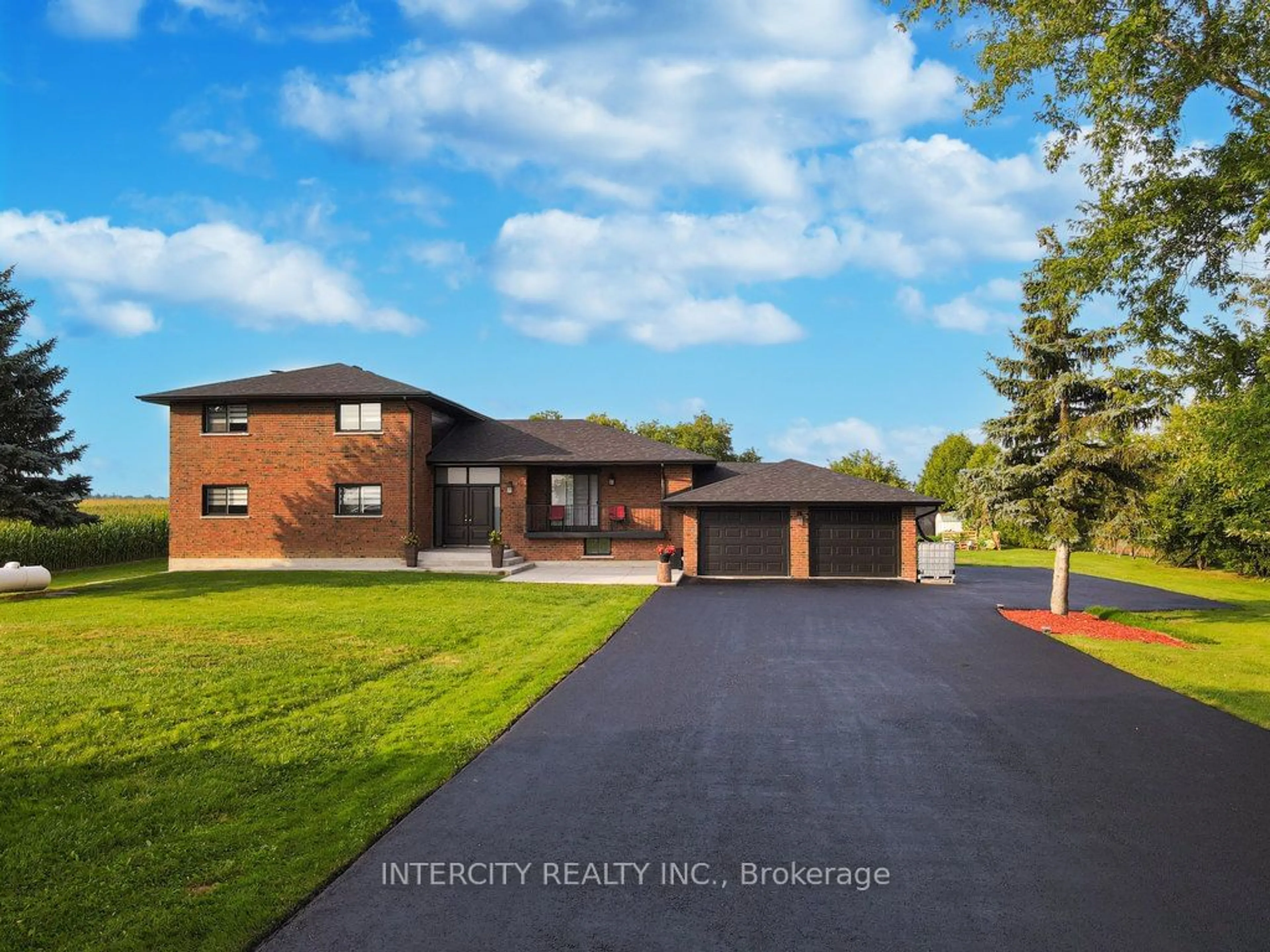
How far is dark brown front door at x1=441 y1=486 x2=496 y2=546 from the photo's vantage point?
1099 inches

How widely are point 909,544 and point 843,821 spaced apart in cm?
2013

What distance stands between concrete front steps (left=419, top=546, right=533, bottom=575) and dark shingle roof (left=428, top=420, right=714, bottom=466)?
3222 mm

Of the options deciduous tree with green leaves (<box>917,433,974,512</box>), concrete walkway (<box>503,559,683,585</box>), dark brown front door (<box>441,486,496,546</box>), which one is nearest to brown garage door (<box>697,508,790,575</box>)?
concrete walkway (<box>503,559,683,585</box>)

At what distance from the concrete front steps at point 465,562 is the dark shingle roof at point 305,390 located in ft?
17.4

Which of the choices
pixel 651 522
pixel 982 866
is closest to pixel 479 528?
pixel 651 522

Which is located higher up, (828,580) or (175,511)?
(175,511)

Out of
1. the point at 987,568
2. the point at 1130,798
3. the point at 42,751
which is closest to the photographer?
the point at 1130,798

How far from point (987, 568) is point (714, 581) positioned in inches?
529

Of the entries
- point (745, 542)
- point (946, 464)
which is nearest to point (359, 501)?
point (745, 542)

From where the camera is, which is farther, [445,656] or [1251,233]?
[445,656]

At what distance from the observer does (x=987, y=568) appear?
30672 mm

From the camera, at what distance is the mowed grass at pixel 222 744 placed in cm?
466

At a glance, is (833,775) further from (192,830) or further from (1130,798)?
(192,830)

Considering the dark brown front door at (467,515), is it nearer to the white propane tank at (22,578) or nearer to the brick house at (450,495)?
the brick house at (450,495)
